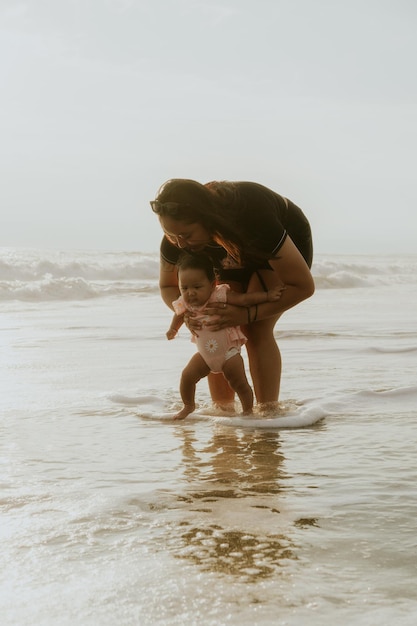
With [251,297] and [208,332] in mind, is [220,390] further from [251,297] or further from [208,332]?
[251,297]

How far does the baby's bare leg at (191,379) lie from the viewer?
184 inches

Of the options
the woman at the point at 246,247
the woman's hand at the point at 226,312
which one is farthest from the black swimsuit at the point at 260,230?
the woman's hand at the point at 226,312

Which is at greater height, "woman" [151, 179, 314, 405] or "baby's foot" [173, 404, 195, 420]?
"woman" [151, 179, 314, 405]

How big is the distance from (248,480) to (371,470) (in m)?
0.45

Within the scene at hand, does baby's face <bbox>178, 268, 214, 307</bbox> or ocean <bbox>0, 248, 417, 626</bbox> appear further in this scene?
baby's face <bbox>178, 268, 214, 307</bbox>

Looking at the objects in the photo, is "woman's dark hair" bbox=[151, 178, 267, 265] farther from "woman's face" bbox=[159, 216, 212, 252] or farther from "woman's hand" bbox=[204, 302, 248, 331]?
"woman's hand" bbox=[204, 302, 248, 331]

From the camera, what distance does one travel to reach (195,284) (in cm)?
448

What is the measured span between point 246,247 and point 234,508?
1.70m

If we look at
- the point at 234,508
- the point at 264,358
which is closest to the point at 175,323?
the point at 264,358

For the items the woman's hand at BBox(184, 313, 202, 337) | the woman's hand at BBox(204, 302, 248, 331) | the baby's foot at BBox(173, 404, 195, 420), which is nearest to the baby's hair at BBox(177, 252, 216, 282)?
the woman's hand at BBox(204, 302, 248, 331)

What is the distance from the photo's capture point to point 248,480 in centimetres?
322

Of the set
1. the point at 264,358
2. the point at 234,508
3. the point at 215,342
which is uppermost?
the point at 215,342

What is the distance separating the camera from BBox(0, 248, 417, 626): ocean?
81.8 inches

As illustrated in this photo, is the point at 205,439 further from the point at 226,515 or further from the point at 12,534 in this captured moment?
the point at 12,534
